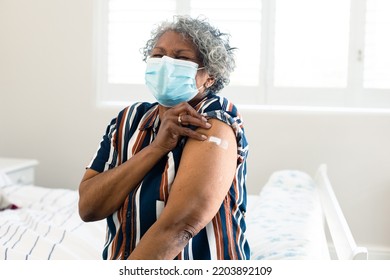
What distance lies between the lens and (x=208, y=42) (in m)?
1.18

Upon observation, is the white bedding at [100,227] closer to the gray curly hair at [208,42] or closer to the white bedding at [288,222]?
the white bedding at [288,222]

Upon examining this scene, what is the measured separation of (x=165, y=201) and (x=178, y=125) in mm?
147

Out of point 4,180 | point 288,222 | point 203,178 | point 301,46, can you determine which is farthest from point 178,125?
point 301,46

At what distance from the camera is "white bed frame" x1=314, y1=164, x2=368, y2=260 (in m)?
1.21

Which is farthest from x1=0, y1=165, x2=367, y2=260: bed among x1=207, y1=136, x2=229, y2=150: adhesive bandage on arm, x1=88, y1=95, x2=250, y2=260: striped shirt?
x1=207, y1=136, x2=229, y2=150: adhesive bandage on arm

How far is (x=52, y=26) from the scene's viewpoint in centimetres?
330

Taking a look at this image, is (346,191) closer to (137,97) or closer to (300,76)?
(300,76)

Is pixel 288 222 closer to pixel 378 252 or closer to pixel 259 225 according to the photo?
pixel 259 225

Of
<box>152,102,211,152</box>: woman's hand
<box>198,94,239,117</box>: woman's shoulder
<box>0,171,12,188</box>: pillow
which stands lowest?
<box>0,171,12,188</box>: pillow

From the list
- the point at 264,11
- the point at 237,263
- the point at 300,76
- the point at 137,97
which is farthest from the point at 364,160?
the point at 237,263

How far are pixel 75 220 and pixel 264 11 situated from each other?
1.65 m

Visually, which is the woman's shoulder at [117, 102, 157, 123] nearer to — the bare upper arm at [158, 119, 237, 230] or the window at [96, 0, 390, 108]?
the bare upper arm at [158, 119, 237, 230]

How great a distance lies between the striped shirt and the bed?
27 centimetres

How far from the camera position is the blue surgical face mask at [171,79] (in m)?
1.18
